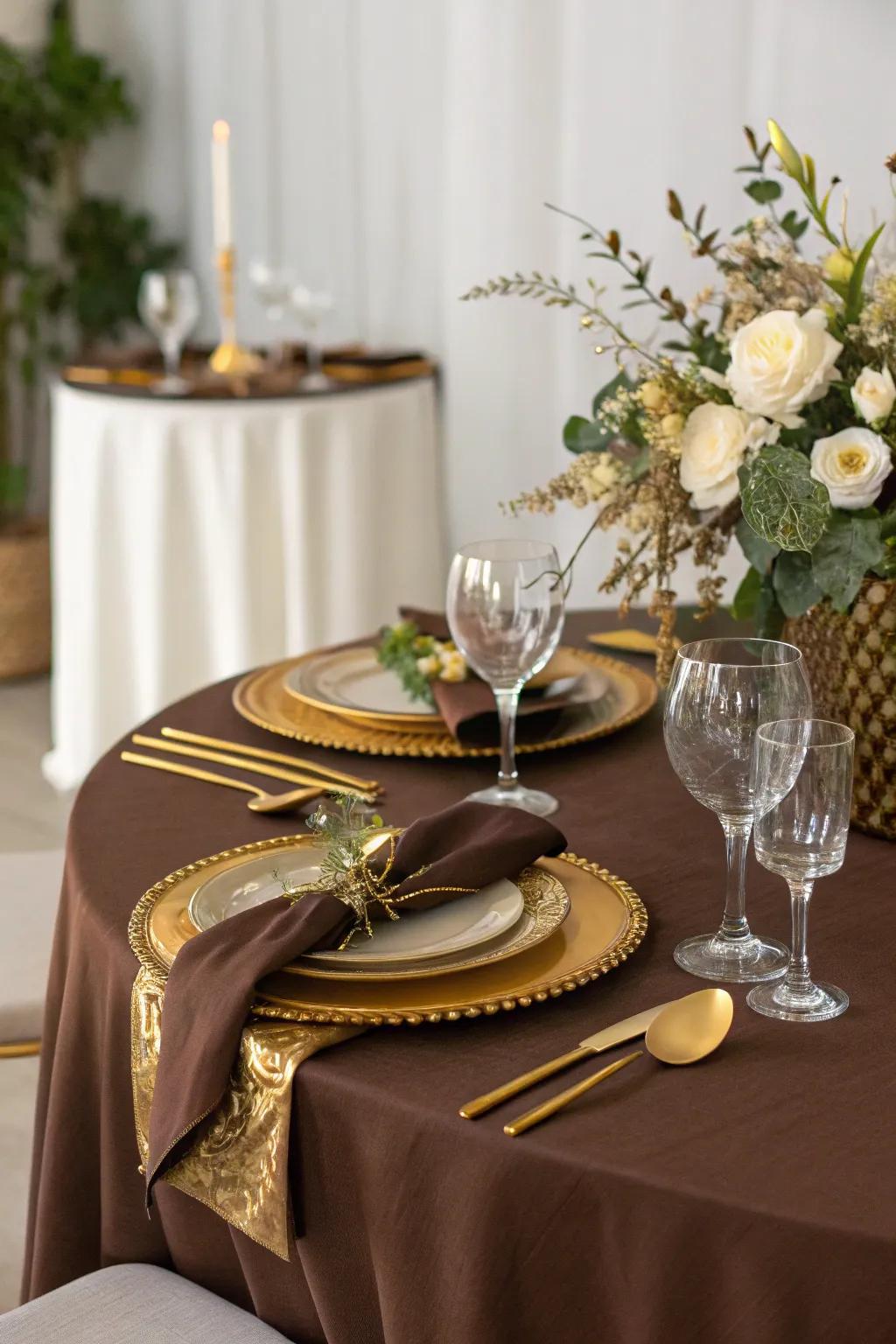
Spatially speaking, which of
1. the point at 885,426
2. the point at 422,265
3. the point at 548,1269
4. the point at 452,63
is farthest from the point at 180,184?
the point at 548,1269

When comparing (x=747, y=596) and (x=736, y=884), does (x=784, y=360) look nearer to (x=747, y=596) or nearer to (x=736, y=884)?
(x=747, y=596)

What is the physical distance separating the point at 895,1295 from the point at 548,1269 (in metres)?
0.19

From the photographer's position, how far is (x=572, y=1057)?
2.93ft

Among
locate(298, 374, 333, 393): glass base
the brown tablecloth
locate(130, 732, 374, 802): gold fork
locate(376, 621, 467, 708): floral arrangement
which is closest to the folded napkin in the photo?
locate(376, 621, 467, 708): floral arrangement

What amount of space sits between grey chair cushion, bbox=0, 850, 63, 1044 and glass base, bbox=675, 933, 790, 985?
80 cm

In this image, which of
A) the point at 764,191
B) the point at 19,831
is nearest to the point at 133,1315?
the point at 764,191

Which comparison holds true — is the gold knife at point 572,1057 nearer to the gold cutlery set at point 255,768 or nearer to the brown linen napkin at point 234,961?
the brown linen napkin at point 234,961

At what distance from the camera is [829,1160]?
799 millimetres

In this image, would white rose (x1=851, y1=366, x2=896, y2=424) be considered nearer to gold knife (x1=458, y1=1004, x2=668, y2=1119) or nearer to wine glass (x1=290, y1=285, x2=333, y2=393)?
gold knife (x1=458, y1=1004, x2=668, y2=1119)

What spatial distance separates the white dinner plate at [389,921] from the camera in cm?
96

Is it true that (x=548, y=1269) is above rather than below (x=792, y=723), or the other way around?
below

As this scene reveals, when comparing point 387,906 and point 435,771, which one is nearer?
point 387,906

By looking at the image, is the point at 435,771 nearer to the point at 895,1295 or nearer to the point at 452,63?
the point at 895,1295

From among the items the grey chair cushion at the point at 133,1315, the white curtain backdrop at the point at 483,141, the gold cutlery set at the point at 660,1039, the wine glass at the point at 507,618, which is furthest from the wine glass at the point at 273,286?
the gold cutlery set at the point at 660,1039
